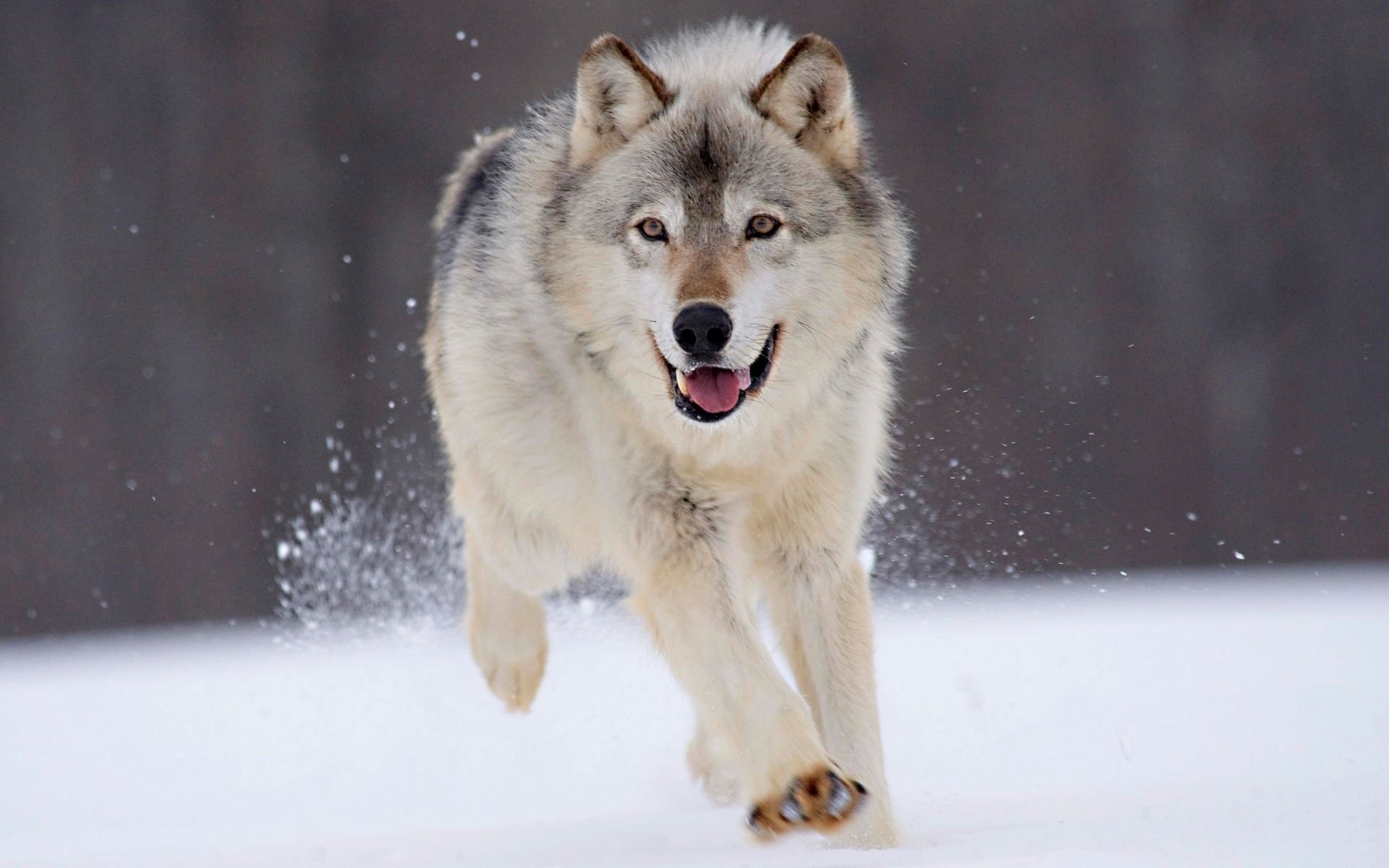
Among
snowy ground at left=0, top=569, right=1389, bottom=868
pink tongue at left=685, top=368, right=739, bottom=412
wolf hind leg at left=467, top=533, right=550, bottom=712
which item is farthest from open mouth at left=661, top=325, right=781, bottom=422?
wolf hind leg at left=467, top=533, right=550, bottom=712

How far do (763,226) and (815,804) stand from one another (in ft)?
3.82

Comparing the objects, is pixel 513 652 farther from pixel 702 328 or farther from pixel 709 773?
pixel 702 328

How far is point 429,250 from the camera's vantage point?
9.92 metres

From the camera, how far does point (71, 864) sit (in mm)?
3291

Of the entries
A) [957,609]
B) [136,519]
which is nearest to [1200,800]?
[957,609]

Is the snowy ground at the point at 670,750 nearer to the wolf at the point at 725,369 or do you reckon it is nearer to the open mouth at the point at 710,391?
the wolf at the point at 725,369

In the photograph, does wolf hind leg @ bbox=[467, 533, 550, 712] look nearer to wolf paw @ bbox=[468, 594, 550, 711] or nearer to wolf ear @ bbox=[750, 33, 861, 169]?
wolf paw @ bbox=[468, 594, 550, 711]

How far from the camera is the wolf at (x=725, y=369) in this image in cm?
296

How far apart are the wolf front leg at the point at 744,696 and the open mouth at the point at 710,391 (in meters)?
0.38

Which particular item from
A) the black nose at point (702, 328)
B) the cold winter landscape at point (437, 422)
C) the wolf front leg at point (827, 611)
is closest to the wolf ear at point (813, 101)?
the black nose at point (702, 328)

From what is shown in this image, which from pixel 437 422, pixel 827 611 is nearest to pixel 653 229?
pixel 827 611

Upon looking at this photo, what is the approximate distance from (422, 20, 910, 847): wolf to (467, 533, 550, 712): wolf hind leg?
79 cm

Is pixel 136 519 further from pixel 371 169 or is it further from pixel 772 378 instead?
pixel 772 378

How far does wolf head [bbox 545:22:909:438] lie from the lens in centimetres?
295
